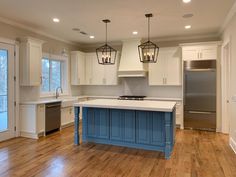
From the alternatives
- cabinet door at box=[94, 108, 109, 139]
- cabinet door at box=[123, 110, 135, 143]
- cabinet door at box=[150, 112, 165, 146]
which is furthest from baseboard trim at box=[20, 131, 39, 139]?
cabinet door at box=[150, 112, 165, 146]

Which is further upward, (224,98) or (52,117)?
(224,98)

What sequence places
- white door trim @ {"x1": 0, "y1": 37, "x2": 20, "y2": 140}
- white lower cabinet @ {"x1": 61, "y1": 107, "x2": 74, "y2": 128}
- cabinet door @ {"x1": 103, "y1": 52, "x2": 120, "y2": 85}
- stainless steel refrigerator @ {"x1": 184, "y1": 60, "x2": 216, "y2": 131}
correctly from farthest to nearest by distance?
cabinet door @ {"x1": 103, "y1": 52, "x2": 120, "y2": 85} → white lower cabinet @ {"x1": 61, "y1": 107, "x2": 74, "y2": 128} → stainless steel refrigerator @ {"x1": 184, "y1": 60, "x2": 216, "y2": 131} → white door trim @ {"x1": 0, "y1": 37, "x2": 20, "y2": 140}

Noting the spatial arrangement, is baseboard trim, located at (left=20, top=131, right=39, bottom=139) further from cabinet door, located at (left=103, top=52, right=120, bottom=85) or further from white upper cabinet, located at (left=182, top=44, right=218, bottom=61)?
white upper cabinet, located at (left=182, top=44, right=218, bottom=61)

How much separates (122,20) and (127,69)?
1.98 m

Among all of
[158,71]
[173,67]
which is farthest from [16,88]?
[173,67]

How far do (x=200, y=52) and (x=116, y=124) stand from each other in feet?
10.6

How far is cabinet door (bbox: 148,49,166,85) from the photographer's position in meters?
6.09

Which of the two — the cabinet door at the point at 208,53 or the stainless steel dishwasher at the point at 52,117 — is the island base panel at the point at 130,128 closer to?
Answer: the stainless steel dishwasher at the point at 52,117

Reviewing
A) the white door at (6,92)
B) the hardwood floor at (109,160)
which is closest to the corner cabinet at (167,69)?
the hardwood floor at (109,160)

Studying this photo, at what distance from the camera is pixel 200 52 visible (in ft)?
17.9

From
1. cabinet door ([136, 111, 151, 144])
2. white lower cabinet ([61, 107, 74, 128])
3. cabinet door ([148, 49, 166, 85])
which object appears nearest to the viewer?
cabinet door ([136, 111, 151, 144])

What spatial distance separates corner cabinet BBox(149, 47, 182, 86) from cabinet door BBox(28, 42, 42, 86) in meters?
3.32

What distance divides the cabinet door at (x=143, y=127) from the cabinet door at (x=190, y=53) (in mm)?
2622

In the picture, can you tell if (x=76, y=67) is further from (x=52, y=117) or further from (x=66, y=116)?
(x=52, y=117)
